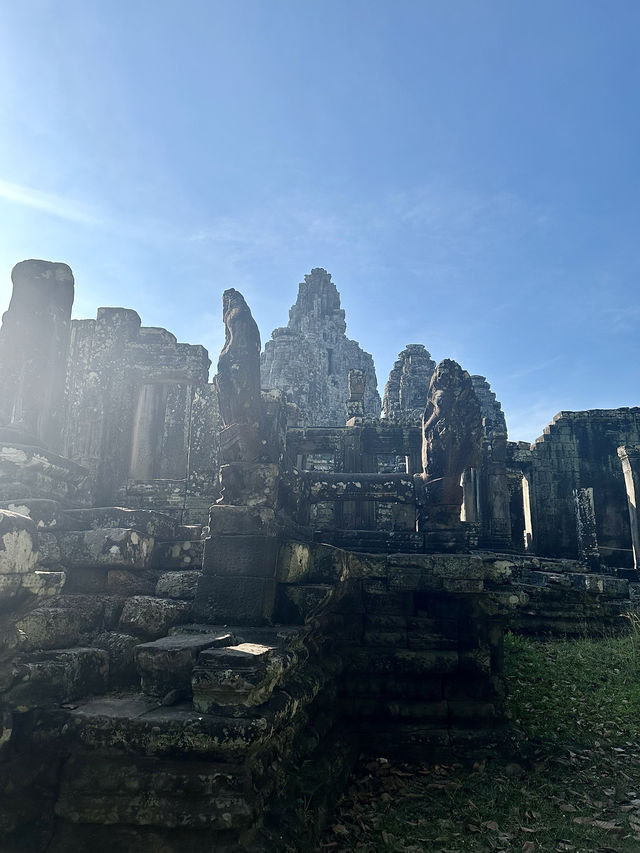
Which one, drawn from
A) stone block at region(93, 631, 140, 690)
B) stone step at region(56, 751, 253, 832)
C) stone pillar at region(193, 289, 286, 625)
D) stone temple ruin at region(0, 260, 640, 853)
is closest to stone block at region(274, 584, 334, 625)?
stone temple ruin at region(0, 260, 640, 853)

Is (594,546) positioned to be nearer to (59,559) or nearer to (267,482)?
(267,482)

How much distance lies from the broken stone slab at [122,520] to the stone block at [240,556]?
36.2 inches

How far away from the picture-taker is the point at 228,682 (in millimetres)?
3754

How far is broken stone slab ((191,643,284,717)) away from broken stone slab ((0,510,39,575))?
4.19 feet

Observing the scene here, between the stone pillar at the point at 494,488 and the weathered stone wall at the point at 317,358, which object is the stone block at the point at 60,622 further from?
the weathered stone wall at the point at 317,358

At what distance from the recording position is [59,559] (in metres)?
5.45

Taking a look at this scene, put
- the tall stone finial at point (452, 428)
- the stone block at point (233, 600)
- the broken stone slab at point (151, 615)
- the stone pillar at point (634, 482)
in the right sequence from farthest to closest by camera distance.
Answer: the stone pillar at point (634, 482) → the tall stone finial at point (452, 428) → the stone block at point (233, 600) → the broken stone slab at point (151, 615)

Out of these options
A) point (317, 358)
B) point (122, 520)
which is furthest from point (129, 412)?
point (317, 358)

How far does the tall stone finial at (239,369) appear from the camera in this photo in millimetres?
6676

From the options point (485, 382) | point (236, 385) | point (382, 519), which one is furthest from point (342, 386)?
point (236, 385)

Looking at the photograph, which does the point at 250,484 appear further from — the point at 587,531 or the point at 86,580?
the point at 587,531

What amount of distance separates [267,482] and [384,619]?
7.19 ft

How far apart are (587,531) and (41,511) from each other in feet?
57.7

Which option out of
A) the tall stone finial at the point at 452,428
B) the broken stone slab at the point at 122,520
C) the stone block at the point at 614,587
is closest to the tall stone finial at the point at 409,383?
the stone block at the point at 614,587
